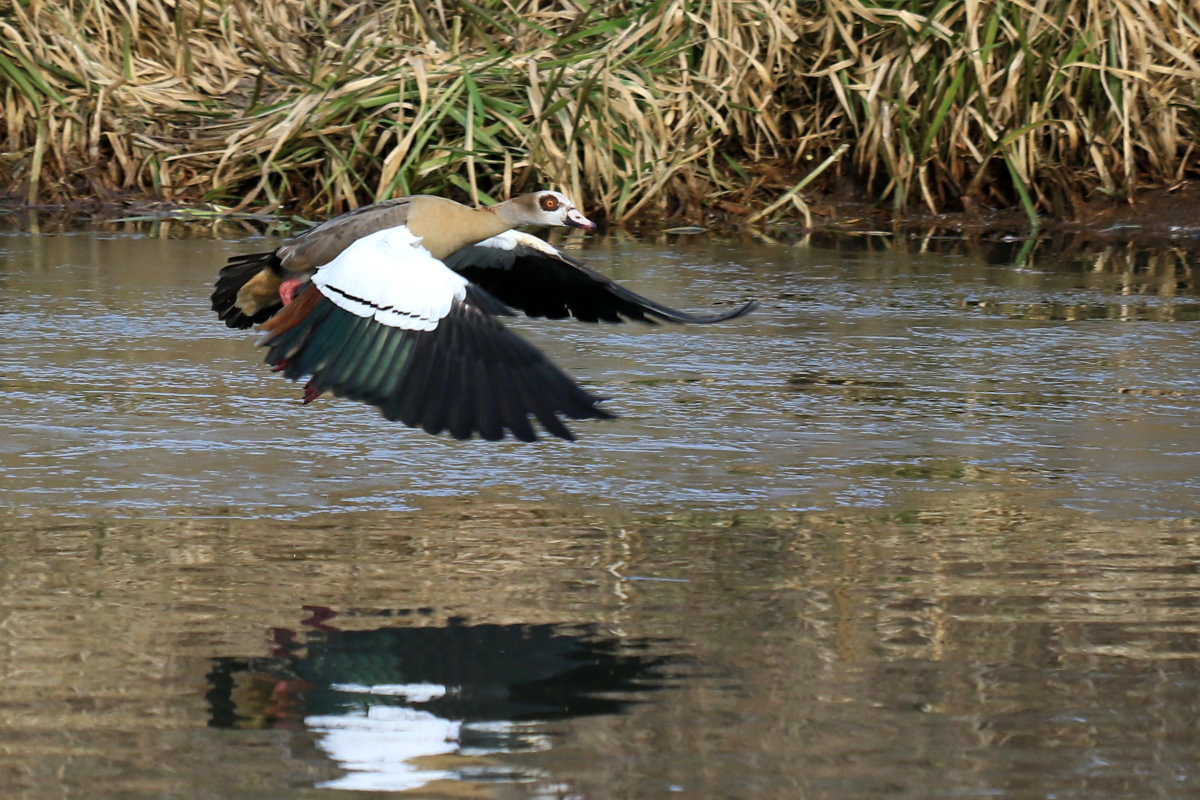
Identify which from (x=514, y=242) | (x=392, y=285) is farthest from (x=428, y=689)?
(x=514, y=242)

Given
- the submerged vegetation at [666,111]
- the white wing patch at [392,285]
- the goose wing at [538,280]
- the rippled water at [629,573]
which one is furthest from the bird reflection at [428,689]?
the submerged vegetation at [666,111]

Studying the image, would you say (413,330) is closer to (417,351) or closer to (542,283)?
(417,351)

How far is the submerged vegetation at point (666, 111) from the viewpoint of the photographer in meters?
9.24

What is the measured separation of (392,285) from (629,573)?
1055 mm

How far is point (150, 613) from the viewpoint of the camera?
3.56 m

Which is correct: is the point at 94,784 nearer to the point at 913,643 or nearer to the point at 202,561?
the point at 202,561

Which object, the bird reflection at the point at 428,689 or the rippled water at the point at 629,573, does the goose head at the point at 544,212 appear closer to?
the rippled water at the point at 629,573

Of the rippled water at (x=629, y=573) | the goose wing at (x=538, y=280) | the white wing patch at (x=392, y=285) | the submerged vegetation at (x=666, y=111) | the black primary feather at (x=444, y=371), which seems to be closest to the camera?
the rippled water at (x=629, y=573)

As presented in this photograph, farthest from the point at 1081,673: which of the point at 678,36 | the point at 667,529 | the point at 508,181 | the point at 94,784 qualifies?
the point at 678,36

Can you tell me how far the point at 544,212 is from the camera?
556cm

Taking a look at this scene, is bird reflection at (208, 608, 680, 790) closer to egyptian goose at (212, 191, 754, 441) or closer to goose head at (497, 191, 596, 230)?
egyptian goose at (212, 191, 754, 441)

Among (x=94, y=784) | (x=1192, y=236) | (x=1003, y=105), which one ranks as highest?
(x=1003, y=105)

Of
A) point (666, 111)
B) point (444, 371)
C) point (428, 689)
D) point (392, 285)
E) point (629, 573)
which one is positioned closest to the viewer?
point (428, 689)

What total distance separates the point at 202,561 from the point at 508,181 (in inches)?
212
